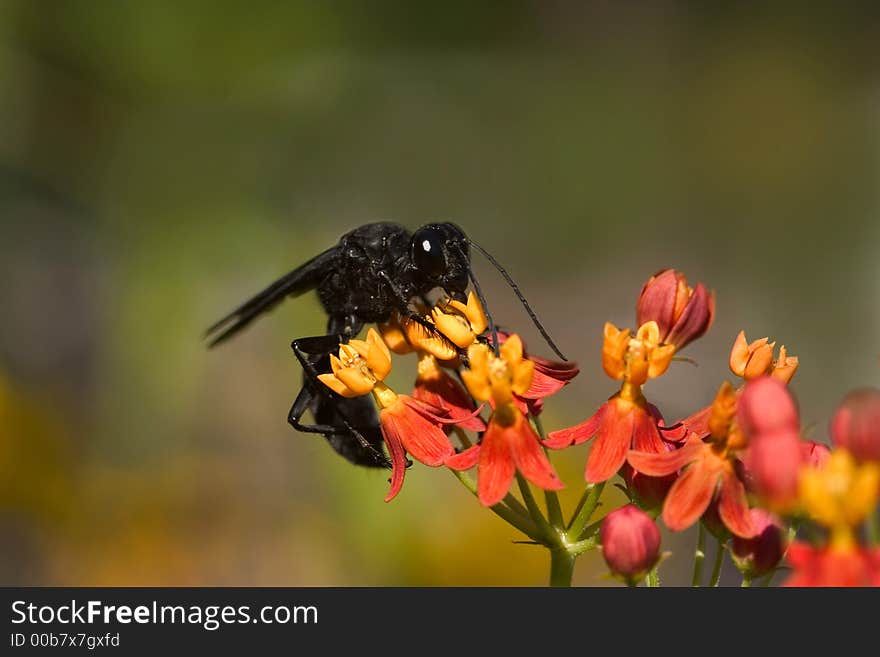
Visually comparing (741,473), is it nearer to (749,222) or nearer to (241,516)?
(241,516)

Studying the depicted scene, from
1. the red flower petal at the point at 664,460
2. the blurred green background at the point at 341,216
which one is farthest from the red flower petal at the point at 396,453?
the blurred green background at the point at 341,216

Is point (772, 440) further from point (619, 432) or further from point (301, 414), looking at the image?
point (301, 414)

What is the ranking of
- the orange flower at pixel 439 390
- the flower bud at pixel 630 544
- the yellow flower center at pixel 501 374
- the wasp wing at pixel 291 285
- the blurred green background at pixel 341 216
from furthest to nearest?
the blurred green background at pixel 341 216, the wasp wing at pixel 291 285, the orange flower at pixel 439 390, the yellow flower center at pixel 501 374, the flower bud at pixel 630 544

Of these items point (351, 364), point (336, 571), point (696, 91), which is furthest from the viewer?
point (696, 91)

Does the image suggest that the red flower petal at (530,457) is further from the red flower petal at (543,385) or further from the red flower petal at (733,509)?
the red flower petal at (733,509)

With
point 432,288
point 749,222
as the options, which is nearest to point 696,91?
point 749,222

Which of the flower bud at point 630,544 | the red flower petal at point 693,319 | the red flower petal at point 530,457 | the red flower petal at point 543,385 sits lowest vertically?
the flower bud at point 630,544
